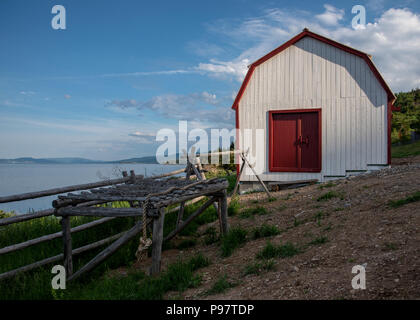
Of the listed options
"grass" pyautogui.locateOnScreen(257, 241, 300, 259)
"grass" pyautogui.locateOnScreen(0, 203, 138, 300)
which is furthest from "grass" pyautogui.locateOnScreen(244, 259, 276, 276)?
"grass" pyautogui.locateOnScreen(0, 203, 138, 300)

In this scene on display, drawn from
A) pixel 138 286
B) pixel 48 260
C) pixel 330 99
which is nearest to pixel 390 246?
pixel 138 286

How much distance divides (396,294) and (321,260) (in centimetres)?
127

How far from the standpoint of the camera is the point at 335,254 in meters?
4.45

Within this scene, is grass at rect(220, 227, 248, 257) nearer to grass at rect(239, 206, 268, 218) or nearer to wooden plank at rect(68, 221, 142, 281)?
wooden plank at rect(68, 221, 142, 281)

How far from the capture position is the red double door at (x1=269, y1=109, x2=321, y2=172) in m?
12.3

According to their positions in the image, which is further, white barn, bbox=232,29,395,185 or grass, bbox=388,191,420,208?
white barn, bbox=232,29,395,185

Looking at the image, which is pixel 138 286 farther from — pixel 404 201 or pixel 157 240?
pixel 404 201

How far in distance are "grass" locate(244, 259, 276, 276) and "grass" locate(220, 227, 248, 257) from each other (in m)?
0.92

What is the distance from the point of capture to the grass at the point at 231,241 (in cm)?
554

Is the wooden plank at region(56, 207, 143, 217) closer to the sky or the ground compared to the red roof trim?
closer to the ground

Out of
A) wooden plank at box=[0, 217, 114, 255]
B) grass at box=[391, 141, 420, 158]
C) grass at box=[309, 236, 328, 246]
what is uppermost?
grass at box=[391, 141, 420, 158]

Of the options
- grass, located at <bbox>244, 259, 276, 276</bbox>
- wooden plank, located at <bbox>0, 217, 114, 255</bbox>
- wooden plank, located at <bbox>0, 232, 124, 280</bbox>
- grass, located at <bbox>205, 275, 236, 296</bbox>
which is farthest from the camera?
wooden plank, located at <bbox>0, 217, 114, 255</bbox>

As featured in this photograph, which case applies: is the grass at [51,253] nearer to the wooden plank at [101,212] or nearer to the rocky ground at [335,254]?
the rocky ground at [335,254]
